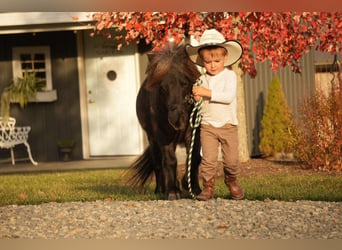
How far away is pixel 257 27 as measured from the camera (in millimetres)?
8750

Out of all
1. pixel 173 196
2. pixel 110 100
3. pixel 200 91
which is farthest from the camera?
pixel 110 100

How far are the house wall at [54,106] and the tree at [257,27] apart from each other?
424 centimetres

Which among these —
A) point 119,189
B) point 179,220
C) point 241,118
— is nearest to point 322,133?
point 241,118

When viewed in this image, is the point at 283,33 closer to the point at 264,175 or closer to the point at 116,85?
the point at 264,175

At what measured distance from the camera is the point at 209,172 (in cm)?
586

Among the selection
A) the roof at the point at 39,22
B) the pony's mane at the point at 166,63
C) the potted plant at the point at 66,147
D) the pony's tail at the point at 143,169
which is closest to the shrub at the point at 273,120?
the roof at the point at 39,22

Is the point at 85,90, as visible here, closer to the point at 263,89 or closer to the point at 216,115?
the point at 263,89

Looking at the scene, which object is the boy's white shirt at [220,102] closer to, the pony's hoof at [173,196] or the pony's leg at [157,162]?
the pony's hoof at [173,196]

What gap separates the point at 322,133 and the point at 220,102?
12.0 feet

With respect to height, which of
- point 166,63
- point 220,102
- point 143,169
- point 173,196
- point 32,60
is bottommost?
point 173,196

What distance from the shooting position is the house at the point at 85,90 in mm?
13125

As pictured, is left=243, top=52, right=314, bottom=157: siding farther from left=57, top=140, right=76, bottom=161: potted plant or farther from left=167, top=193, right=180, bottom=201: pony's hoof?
left=167, top=193, right=180, bottom=201: pony's hoof

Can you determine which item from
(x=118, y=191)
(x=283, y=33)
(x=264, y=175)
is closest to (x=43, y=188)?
(x=118, y=191)

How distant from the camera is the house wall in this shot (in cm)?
1333
